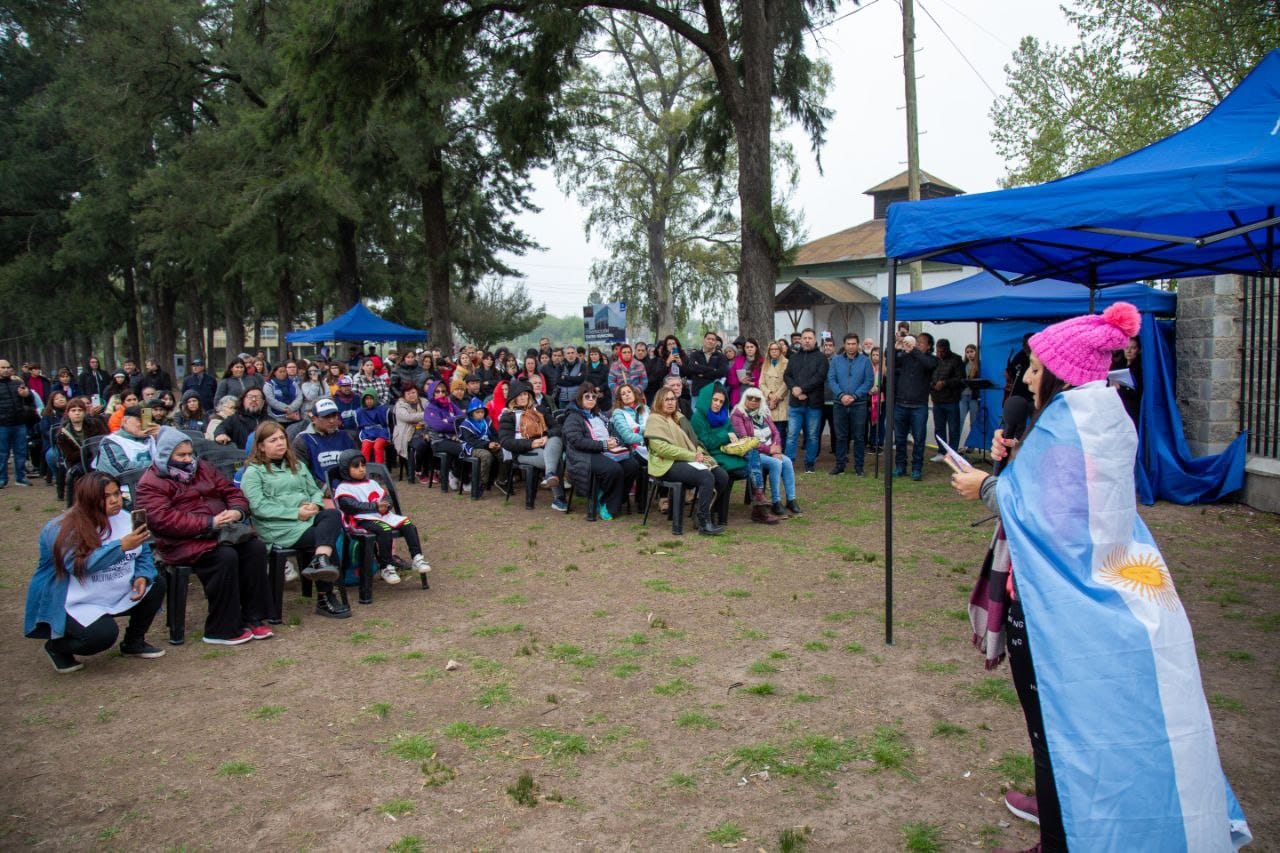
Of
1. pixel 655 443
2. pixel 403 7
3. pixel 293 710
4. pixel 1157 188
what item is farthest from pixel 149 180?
pixel 1157 188

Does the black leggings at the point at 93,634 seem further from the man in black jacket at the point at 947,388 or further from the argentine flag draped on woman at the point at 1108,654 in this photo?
the man in black jacket at the point at 947,388

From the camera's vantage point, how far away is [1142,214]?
423 cm

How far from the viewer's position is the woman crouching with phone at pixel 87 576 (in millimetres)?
4945

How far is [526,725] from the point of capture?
13.9ft

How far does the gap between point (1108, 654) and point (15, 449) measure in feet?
48.1

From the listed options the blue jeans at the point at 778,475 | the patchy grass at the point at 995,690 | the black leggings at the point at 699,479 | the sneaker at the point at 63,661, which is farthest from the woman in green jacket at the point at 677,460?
the sneaker at the point at 63,661

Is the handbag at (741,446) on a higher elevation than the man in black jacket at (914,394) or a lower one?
lower

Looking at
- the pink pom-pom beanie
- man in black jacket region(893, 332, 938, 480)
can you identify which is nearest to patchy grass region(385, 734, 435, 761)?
the pink pom-pom beanie

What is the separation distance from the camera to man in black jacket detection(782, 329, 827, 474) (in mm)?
11484

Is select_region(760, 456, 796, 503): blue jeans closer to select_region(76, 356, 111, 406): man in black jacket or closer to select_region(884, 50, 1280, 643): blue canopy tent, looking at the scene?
select_region(884, 50, 1280, 643): blue canopy tent

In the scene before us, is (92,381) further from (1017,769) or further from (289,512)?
(1017,769)

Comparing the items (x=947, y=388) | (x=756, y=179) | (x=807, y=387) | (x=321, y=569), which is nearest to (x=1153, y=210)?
(x=321, y=569)

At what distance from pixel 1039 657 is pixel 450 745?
263 cm

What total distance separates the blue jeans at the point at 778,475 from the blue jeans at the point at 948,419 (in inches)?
155
